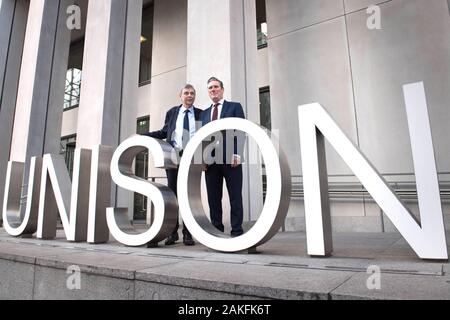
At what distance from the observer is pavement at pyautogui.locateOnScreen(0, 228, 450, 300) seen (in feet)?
5.58

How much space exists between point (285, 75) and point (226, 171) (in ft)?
16.0

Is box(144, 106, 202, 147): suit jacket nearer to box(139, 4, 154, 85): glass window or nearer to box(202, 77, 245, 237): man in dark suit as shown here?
box(202, 77, 245, 237): man in dark suit

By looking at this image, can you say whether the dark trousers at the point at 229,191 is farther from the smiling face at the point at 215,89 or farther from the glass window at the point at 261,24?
the glass window at the point at 261,24

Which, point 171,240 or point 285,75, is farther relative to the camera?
point 285,75

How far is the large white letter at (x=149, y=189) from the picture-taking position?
343 cm

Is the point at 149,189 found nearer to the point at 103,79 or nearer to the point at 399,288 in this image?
the point at 399,288

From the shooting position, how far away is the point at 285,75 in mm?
7754

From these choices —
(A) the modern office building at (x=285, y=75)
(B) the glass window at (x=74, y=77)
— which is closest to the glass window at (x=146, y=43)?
(A) the modern office building at (x=285, y=75)

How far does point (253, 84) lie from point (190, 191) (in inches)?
129

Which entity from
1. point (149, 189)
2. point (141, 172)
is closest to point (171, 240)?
point (149, 189)

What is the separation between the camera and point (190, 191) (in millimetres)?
3357
